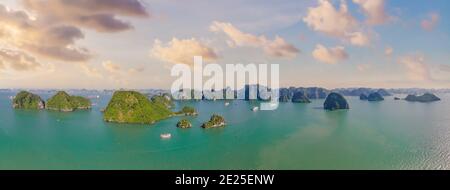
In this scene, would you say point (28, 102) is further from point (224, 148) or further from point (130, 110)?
point (224, 148)

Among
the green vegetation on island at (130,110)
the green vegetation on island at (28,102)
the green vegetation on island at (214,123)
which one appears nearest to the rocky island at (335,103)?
the green vegetation on island at (214,123)

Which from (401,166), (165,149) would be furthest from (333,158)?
(165,149)

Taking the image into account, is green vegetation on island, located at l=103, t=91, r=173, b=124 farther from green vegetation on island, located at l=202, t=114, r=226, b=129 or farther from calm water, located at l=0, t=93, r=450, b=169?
green vegetation on island, located at l=202, t=114, r=226, b=129

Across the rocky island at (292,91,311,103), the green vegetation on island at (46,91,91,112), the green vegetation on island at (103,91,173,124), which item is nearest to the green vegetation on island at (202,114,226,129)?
the green vegetation on island at (103,91,173,124)

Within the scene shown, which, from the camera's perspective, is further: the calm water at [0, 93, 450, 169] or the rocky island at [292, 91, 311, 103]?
the rocky island at [292, 91, 311, 103]

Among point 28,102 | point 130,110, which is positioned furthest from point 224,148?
point 28,102
